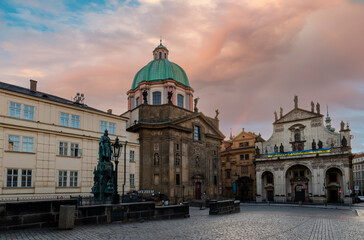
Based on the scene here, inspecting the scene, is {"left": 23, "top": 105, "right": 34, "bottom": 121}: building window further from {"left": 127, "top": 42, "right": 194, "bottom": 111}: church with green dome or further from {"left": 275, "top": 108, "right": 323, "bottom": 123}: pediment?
{"left": 275, "top": 108, "right": 323, "bottom": 123}: pediment

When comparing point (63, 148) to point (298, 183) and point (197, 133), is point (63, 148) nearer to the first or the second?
point (197, 133)

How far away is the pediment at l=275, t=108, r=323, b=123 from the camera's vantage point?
208 ft

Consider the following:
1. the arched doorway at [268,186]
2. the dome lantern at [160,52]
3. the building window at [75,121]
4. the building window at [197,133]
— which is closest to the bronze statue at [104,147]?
the building window at [75,121]

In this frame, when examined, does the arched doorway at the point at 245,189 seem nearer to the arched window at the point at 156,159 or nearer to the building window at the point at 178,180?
the building window at the point at 178,180

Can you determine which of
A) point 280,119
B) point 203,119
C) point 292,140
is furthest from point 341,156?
point 203,119

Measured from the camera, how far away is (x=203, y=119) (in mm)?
56625

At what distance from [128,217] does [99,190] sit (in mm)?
8559

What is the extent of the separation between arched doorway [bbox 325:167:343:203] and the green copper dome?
3291 centimetres

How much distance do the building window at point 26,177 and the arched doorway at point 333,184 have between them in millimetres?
51781

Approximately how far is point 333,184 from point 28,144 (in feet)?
175

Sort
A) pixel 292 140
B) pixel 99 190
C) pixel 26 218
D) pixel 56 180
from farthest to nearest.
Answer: pixel 292 140, pixel 56 180, pixel 99 190, pixel 26 218

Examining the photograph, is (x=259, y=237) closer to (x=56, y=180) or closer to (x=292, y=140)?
(x=56, y=180)

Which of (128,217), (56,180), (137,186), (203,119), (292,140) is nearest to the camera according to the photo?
(128,217)

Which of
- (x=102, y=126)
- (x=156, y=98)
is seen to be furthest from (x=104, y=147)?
(x=156, y=98)
